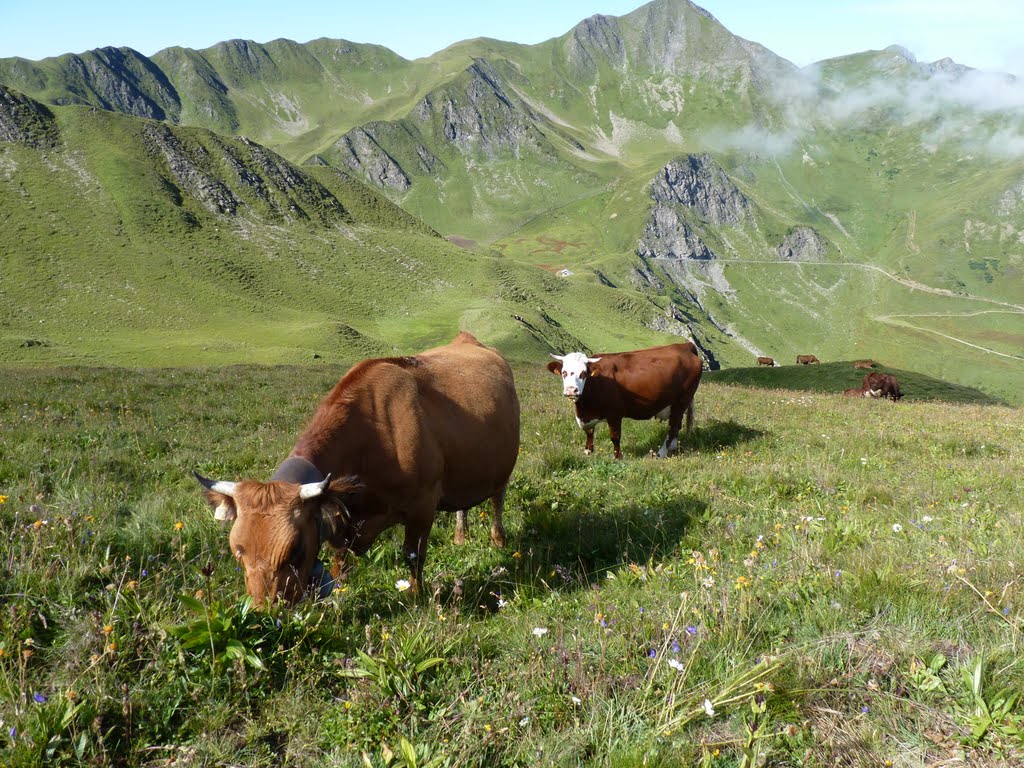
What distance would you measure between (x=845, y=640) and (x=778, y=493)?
5123 millimetres

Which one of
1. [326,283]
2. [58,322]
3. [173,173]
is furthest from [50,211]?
[326,283]

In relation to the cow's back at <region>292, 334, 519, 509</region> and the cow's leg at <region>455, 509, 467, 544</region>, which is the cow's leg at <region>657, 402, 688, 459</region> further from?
the cow's leg at <region>455, 509, 467, 544</region>

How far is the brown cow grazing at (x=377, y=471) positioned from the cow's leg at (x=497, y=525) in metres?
0.01

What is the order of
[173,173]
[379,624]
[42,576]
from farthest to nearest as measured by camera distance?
[173,173] < [379,624] < [42,576]

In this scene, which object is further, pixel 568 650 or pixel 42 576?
pixel 42 576

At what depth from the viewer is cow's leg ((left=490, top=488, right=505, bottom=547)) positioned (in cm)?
723

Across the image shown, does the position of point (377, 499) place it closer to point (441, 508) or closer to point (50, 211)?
point (441, 508)

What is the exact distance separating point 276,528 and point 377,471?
4.86 feet

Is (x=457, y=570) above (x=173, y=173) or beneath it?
beneath

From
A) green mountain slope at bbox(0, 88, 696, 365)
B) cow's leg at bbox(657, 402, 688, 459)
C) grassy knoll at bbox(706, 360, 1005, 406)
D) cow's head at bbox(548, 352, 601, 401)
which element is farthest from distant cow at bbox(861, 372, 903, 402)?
green mountain slope at bbox(0, 88, 696, 365)

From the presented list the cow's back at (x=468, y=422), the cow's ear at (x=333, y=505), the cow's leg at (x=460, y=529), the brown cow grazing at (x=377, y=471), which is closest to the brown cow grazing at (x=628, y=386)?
the brown cow grazing at (x=377, y=471)

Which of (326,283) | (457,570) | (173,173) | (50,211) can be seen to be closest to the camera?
(457,570)

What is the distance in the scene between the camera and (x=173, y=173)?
110375 millimetres

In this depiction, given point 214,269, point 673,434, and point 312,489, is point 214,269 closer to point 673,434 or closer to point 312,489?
point 673,434
